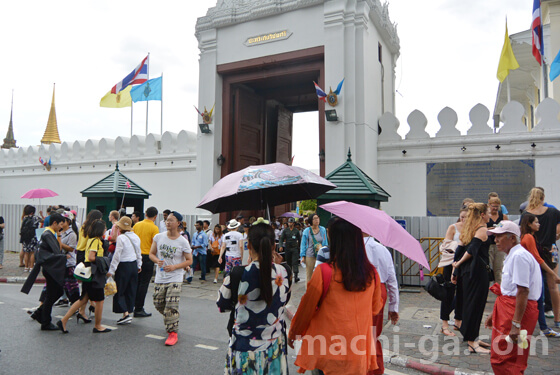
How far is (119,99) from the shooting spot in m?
17.6

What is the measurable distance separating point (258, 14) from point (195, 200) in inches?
267

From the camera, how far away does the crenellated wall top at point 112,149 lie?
50.8 feet

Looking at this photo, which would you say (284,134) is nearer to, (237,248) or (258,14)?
(258,14)

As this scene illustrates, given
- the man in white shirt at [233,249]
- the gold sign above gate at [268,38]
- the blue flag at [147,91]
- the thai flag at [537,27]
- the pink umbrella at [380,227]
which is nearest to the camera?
the pink umbrella at [380,227]

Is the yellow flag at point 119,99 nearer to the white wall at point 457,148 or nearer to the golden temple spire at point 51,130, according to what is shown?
the white wall at point 457,148

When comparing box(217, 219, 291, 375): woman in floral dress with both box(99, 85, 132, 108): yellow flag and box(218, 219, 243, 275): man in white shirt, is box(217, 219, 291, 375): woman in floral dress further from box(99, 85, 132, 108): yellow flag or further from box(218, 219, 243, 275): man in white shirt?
box(99, 85, 132, 108): yellow flag

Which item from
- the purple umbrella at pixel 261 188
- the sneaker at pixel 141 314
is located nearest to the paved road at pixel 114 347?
the sneaker at pixel 141 314

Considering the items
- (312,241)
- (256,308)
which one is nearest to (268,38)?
(312,241)

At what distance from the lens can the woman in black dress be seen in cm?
516

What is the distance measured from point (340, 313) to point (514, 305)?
204 cm

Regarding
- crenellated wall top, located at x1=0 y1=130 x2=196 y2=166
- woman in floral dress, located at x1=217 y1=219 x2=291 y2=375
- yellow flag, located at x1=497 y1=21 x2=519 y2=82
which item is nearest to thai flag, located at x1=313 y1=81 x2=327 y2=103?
crenellated wall top, located at x1=0 y1=130 x2=196 y2=166

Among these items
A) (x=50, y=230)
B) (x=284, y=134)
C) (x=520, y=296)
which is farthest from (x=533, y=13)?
(x=50, y=230)

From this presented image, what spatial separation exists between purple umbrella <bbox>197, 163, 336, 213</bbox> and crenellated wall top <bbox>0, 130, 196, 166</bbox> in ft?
35.2

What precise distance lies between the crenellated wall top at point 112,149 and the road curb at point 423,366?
11.6 m
